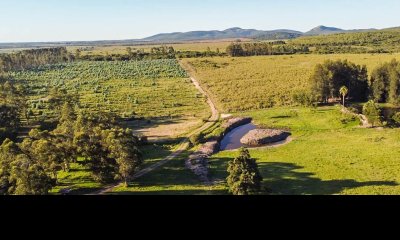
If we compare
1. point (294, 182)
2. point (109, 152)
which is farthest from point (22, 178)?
point (294, 182)

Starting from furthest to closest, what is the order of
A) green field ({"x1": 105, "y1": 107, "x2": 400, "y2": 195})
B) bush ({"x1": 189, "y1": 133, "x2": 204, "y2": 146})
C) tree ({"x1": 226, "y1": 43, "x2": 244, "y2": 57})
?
tree ({"x1": 226, "y1": 43, "x2": 244, "y2": 57}) → bush ({"x1": 189, "y1": 133, "x2": 204, "y2": 146}) → green field ({"x1": 105, "y1": 107, "x2": 400, "y2": 195})

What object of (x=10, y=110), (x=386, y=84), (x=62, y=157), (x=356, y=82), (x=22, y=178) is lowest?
(x=62, y=157)

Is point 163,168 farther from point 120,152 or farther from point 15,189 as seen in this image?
point 15,189

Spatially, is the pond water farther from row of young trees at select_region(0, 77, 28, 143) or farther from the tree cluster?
row of young trees at select_region(0, 77, 28, 143)

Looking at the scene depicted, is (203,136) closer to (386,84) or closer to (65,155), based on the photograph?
(65,155)

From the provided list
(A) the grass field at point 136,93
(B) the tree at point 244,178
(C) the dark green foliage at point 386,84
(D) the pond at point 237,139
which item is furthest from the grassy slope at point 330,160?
(C) the dark green foliage at point 386,84

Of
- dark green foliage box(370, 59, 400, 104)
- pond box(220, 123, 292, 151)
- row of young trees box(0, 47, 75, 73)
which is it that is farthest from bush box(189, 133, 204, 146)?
row of young trees box(0, 47, 75, 73)
